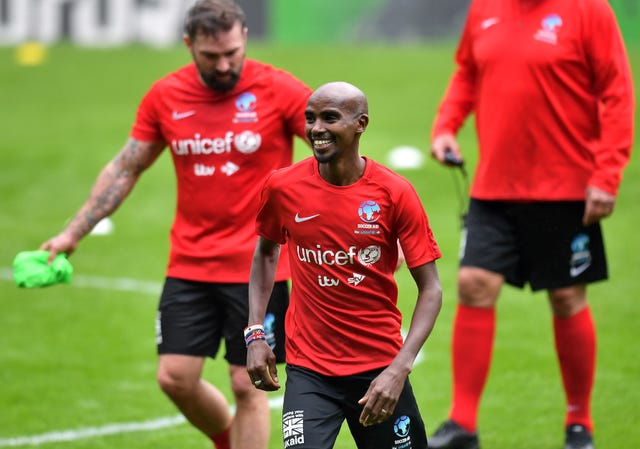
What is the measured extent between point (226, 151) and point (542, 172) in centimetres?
176

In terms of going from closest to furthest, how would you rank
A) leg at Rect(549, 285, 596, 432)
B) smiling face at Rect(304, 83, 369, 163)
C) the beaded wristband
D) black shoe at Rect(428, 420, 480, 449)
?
smiling face at Rect(304, 83, 369, 163) → the beaded wristband → black shoe at Rect(428, 420, 480, 449) → leg at Rect(549, 285, 596, 432)

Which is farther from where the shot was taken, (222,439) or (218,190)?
(222,439)

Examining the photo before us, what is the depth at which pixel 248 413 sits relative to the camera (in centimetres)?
621

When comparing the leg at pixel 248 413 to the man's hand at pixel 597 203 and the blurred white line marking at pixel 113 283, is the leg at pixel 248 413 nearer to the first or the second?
the man's hand at pixel 597 203

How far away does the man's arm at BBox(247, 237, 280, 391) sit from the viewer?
16.8ft

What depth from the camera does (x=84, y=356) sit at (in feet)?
30.9

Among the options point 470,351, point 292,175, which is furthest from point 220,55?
point 470,351

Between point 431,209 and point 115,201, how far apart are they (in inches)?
328

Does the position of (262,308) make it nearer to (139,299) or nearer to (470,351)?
(470,351)

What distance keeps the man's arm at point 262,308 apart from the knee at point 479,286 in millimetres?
1716

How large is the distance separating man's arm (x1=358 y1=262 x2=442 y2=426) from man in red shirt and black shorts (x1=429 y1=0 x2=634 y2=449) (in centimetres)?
186

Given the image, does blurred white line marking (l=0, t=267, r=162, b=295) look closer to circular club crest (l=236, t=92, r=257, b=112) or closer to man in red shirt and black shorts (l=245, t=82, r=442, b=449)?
circular club crest (l=236, t=92, r=257, b=112)

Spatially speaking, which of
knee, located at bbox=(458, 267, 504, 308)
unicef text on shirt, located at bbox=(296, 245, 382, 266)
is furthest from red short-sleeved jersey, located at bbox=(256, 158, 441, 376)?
knee, located at bbox=(458, 267, 504, 308)

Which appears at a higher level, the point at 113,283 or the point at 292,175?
the point at 292,175
